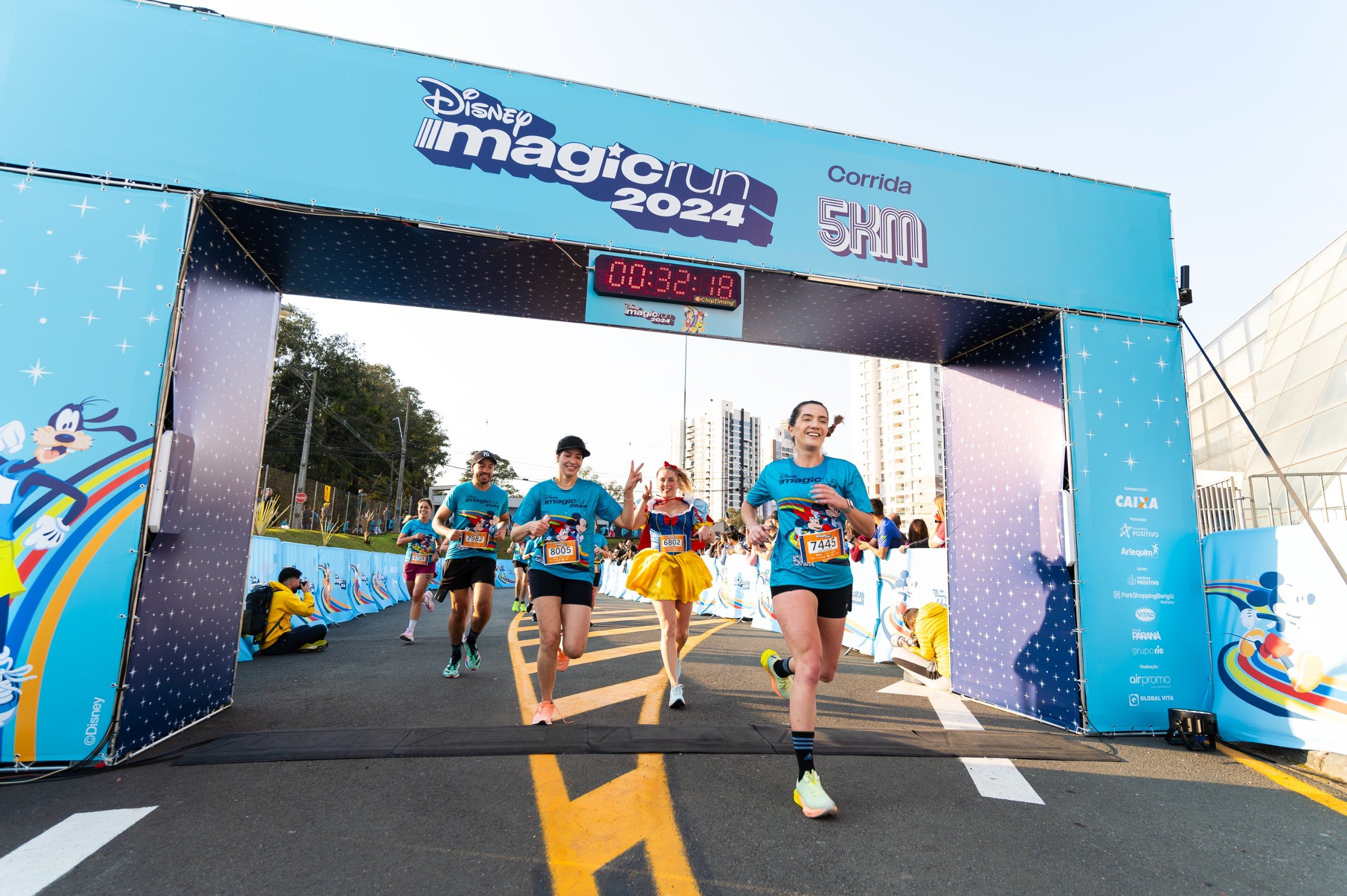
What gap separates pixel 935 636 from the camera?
7.47 meters

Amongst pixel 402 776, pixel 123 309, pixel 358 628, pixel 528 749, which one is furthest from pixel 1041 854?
pixel 358 628

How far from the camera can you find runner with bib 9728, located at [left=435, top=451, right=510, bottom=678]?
6922 mm

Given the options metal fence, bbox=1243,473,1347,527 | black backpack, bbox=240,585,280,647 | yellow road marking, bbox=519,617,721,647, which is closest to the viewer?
→ black backpack, bbox=240,585,280,647

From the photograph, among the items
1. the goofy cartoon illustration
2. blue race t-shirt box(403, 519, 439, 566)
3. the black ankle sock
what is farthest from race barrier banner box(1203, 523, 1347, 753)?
blue race t-shirt box(403, 519, 439, 566)

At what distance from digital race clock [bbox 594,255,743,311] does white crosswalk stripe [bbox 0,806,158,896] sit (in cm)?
424

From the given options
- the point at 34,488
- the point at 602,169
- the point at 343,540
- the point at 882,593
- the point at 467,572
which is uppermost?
the point at 602,169

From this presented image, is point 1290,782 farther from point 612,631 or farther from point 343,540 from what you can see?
point 343,540

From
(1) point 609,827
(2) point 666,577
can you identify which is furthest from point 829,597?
(2) point 666,577

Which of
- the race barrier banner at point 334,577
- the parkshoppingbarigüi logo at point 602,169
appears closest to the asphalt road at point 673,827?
the race barrier banner at point 334,577

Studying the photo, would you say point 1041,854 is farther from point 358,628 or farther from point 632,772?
point 358,628

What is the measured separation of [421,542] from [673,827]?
8.34 m

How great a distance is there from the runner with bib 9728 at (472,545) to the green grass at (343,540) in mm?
9898

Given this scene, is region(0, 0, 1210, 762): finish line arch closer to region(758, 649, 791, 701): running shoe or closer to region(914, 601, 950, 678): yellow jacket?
region(914, 601, 950, 678): yellow jacket

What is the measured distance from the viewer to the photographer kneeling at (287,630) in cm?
839
